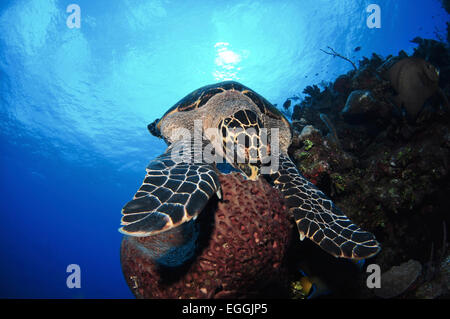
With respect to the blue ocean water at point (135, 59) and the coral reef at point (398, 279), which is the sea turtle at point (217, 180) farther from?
the blue ocean water at point (135, 59)

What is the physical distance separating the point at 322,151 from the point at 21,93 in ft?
105

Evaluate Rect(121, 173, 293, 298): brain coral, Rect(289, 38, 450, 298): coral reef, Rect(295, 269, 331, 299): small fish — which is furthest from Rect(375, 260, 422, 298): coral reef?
Rect(121, 173, 293, 298): brain coral

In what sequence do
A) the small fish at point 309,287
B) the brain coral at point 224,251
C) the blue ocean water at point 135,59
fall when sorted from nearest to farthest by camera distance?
the brain coral at point 224,251
the small fish at point 309,287
the blue ocean water at point 135,59

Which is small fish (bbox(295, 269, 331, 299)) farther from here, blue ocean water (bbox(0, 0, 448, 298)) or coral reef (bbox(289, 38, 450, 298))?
blue ocean water (bbox(0, 0, 448, 298))

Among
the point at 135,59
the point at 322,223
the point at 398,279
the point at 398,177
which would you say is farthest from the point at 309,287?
the point at 135,59

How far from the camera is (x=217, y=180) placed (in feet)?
6.72

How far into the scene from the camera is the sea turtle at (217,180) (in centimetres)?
159

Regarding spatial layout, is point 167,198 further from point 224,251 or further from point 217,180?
point 224,251

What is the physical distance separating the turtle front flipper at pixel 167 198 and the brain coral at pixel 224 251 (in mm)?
411

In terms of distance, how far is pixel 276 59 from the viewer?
23109 millimetres

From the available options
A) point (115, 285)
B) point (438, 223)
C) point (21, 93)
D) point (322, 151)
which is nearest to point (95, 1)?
point (21, 93)

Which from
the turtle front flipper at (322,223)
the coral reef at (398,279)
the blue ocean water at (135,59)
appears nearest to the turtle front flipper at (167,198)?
the turtle front flipper at (322,223)

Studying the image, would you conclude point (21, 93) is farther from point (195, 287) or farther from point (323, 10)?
point (323, 10)

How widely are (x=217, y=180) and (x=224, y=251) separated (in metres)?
0.73
